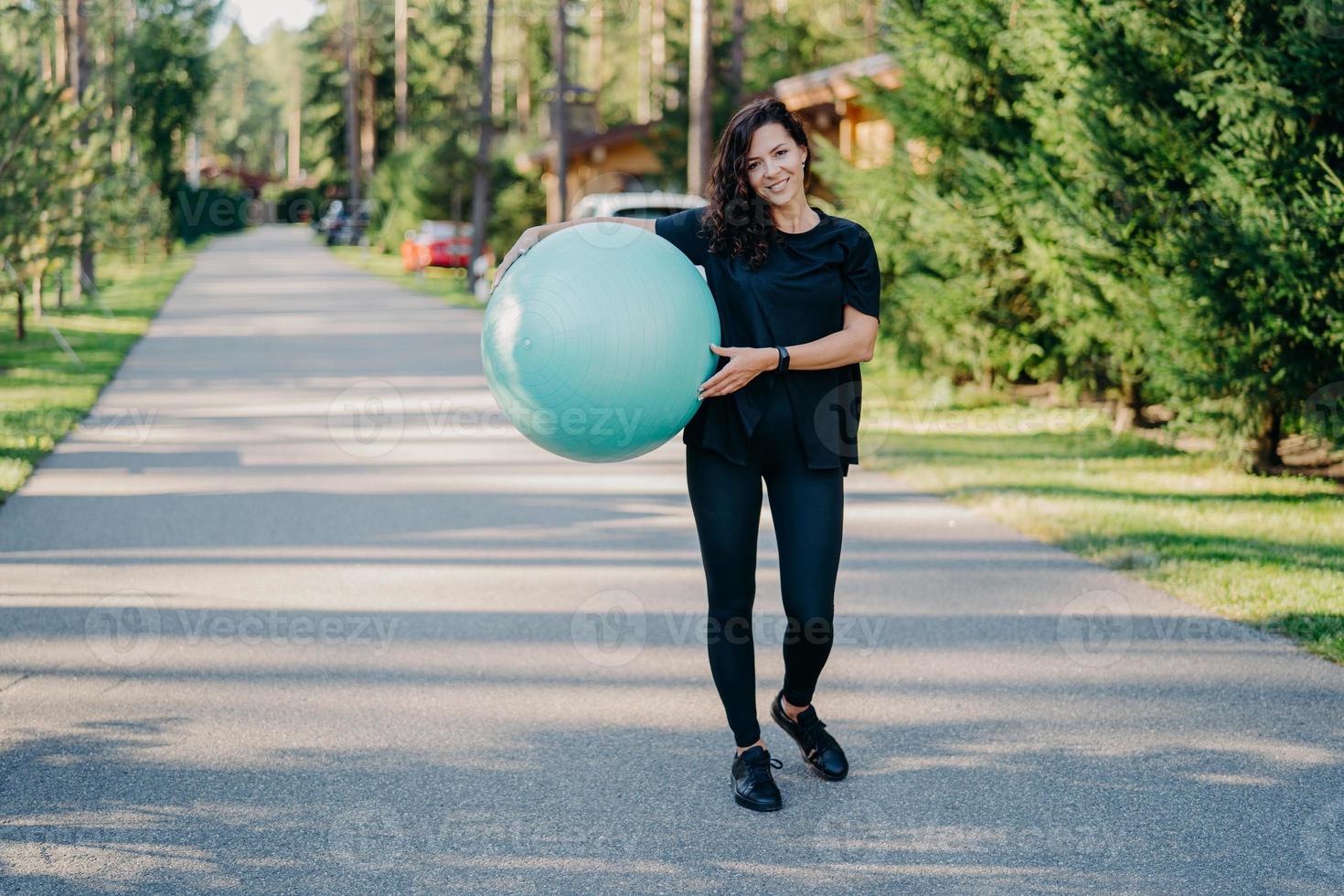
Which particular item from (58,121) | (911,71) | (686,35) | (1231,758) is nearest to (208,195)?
(686,35)

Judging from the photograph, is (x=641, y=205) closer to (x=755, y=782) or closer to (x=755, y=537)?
(x=755, y=537)

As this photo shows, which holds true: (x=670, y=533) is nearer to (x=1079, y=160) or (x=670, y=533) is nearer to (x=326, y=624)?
(x=326, y=624)

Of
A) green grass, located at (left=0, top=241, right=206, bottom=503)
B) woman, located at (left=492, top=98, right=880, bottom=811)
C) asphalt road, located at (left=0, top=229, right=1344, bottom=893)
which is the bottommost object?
asphalt road, located at (left=0, top=229, right=1344, bottom=893)

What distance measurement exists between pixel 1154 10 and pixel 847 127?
15024mm

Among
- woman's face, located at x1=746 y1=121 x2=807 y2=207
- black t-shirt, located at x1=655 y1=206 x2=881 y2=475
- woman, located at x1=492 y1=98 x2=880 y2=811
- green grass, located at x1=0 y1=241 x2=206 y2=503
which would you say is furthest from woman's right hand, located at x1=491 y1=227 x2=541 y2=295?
green grass, located at x1=0 y1=241 x2=206 y2=503

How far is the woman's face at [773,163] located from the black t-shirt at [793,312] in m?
0.14

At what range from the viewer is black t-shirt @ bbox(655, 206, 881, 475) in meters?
3.82

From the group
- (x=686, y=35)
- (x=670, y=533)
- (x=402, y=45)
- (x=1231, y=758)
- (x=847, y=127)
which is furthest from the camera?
(x=402, y=45)

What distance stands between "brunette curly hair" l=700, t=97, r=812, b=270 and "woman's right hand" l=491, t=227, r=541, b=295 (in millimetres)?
567

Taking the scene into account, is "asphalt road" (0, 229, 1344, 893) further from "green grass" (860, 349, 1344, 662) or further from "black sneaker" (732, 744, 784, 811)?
"green grass" (860, 349, 1344, 662)

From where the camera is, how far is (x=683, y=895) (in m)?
3.44

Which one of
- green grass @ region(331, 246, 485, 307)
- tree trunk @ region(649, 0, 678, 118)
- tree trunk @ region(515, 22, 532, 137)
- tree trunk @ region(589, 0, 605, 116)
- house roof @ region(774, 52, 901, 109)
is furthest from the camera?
tree trunk @ region(515, 22, 532, 137)

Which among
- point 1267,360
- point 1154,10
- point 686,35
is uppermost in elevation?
point 686,35

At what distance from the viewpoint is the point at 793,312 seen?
150 inches
